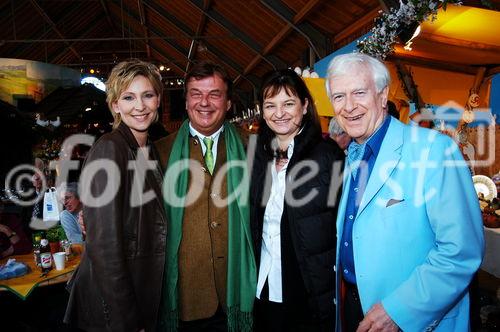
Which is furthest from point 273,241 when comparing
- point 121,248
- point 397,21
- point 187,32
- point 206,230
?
point 187,32

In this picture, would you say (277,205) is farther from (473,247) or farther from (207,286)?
(473,247)

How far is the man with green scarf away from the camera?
6.97 ft

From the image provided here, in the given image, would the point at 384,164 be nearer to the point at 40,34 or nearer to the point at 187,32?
the point at 187,32

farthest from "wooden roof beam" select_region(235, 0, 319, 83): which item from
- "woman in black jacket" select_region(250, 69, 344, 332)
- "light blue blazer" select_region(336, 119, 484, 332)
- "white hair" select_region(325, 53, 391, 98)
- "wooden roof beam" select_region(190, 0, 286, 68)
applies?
"light blue blazer" select_region(336, 119, 484, 332)

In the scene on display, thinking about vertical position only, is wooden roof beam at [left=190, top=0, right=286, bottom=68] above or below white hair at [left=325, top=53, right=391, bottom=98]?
above

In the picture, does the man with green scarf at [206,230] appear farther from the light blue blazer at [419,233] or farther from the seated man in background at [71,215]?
the seated man in background at [71,215]

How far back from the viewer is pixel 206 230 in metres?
2.16

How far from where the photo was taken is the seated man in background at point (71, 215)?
3.87 meters

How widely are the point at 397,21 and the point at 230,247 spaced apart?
8.41 feet

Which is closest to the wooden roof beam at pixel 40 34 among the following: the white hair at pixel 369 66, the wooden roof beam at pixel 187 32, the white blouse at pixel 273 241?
the wooden roof beam at pixel 187 32

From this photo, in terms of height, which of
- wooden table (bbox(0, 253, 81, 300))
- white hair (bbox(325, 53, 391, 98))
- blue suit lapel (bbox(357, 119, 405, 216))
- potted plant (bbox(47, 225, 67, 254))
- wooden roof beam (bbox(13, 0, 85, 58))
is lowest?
wooden table (bbox(0, 253, 81, 300))

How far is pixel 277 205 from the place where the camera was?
2.06 m

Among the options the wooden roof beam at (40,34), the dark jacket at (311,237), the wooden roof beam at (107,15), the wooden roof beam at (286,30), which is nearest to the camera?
the dark jacket at (311,237)

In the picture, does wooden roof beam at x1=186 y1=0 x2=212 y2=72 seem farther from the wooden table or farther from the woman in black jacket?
the woman in black jacket
